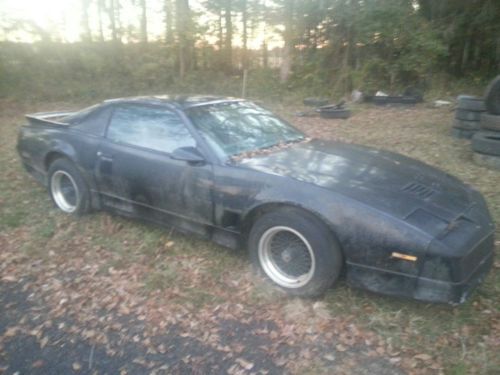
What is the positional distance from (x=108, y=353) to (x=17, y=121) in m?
9.78

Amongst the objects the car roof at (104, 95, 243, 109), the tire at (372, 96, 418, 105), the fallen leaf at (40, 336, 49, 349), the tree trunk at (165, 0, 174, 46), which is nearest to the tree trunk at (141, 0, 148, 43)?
the tree trunk at (165, 0, 174, 46)

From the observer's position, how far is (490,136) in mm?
6156

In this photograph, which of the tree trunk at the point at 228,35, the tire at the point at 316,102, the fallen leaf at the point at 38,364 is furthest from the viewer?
the tree trunk at the point at 228,35

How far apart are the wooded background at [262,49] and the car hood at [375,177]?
10347 millimetres

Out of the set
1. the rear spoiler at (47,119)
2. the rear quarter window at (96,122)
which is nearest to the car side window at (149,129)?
the rear quarter window at (96,122)

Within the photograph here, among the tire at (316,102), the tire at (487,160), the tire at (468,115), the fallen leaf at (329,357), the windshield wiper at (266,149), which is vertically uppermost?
the windshield wiper at (266,149)

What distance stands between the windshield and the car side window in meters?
0.17

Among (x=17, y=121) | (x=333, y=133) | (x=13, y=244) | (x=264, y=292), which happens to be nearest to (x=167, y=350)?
(x=264, y=292)

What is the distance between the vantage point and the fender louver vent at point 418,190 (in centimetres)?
320

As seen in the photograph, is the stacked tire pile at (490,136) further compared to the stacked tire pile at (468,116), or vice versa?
the stacked tire pile at (468,116)

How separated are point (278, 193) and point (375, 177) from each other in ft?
2.65

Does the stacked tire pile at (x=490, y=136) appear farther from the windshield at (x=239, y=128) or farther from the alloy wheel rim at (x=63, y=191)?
the alloy wheel rim at (x=63, y=191)

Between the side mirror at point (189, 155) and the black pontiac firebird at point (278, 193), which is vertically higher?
the side mirror at point (189, 155)

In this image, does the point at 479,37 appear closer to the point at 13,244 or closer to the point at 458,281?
the point at 458,281
